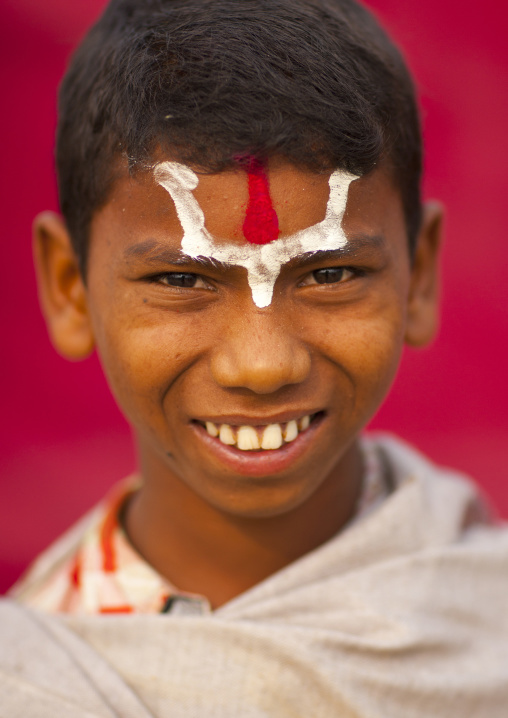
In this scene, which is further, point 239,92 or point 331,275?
point 331,275

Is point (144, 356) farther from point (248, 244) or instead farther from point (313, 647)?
point (313, 647)

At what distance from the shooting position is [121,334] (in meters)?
1.62

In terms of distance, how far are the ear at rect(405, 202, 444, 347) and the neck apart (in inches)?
13.0

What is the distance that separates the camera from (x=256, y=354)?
1.45 meters

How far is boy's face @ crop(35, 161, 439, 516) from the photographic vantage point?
147cm

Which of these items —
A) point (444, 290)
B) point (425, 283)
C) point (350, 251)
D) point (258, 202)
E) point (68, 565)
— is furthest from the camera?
point (444, 290)

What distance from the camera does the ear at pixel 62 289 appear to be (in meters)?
1.90

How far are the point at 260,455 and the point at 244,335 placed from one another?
27 centimetres

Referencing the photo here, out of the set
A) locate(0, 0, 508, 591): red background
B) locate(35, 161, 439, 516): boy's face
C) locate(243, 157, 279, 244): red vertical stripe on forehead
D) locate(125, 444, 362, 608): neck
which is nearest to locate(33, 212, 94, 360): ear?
locate(35, 161, 439, 516): boy's face

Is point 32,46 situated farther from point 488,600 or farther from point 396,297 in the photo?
point 488,600

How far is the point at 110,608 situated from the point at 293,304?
83 cm

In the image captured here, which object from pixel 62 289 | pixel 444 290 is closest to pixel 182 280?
pixel 62 289

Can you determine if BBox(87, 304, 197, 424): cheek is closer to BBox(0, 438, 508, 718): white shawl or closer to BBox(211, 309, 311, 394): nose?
BBox(211, 309, 311, 394): nose

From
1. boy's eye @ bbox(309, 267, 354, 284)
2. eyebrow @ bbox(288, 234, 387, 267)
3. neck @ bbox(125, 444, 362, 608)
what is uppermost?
eyebrow @ bbox(288, 234, 387, 267)
